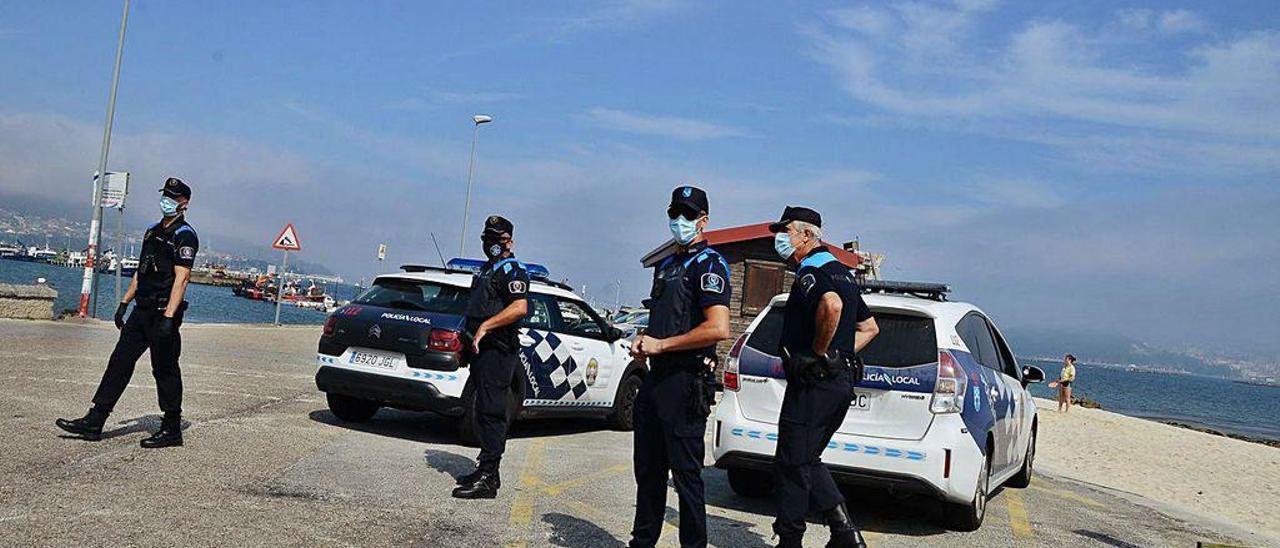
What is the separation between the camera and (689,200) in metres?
5.31

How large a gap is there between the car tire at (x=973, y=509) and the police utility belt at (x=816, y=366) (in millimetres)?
1983

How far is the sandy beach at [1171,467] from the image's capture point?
12477mm

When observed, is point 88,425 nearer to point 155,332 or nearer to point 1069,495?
point 155,332

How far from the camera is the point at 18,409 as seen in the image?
29.0ft

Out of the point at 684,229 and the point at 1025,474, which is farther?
the point at 1025,474

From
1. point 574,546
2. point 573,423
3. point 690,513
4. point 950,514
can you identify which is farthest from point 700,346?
point 573,423

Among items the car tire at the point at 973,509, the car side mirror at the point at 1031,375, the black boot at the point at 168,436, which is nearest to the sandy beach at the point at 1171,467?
the car side mirror at the point at 1031,375

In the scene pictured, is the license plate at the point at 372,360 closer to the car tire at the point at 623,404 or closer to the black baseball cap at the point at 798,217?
the car tire at the point at 623,404

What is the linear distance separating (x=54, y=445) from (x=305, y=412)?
3373mm

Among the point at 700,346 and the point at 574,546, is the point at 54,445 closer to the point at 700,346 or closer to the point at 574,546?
the point at 574,546

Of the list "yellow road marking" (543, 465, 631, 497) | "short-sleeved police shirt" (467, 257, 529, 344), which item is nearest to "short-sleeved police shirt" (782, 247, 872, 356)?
"short-sleeved police shirt" (467, 257, 529, 344)

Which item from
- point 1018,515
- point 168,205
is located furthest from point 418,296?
point 1018,515

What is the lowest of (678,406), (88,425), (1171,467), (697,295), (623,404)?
(1171,467)

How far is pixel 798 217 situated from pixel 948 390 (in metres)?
1.85
